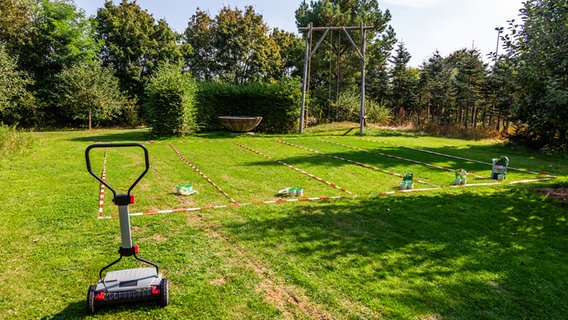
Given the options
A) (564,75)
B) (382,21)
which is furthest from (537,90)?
(382,21)

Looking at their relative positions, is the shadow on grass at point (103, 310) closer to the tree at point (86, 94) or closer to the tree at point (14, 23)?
the tree at point (86, 94)

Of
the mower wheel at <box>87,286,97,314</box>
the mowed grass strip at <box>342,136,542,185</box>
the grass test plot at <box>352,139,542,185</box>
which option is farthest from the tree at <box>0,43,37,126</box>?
the mower wheel at <box>87,286,97,314</box>

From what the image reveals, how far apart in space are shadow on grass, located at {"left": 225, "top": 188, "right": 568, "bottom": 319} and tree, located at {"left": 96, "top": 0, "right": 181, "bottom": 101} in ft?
74.1

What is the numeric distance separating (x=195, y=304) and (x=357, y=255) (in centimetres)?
171

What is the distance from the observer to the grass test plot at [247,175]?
6.12 m

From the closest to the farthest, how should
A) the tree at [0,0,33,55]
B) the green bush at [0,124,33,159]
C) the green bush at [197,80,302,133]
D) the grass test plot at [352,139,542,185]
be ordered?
the grass test plot at [352,139,542,185]
the green bush at [0,124,33,159]
the green bush at [197,80,302,133]
the tree at [0,0,33,55]

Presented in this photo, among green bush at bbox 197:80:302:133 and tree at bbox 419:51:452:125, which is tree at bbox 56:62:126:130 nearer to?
green bush at bbox 197:80:302:133

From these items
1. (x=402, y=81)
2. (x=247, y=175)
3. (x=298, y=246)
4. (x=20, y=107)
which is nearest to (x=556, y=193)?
(x=298, y=246)

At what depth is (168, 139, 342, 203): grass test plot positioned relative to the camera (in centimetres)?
612

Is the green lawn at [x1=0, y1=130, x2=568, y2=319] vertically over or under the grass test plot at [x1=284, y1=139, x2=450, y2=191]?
under

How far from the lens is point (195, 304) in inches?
107

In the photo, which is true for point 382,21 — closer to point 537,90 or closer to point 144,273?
point 537,90

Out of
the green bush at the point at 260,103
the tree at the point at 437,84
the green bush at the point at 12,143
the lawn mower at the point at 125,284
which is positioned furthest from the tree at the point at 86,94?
the tree at the point at 437,84

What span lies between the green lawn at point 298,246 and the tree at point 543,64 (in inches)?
56.8
